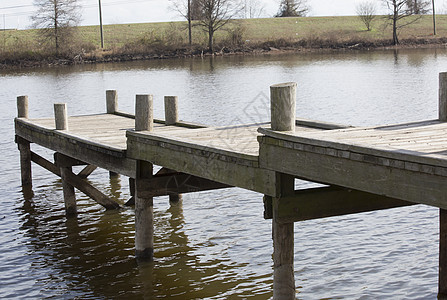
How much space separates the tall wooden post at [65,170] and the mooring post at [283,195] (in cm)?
633

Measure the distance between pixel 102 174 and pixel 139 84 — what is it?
2548 cm

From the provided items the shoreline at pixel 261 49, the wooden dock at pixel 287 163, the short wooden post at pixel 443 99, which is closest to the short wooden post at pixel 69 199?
the wooden dock at pixel 287 163

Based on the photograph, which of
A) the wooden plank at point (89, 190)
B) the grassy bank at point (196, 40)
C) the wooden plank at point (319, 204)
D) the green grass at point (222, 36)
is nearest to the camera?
the wooden plank at point (319, 204)

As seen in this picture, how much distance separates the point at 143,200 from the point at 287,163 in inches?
139

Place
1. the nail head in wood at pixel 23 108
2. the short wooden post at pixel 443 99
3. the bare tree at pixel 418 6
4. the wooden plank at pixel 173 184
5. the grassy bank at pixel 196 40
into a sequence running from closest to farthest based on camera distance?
the short wooden post at pixel 443 99 → the wooden plank at pixel 173 184 → the nail head in wood at pixel 23 108 → the grassy bank at pixel 196 40 → the bare tree at pixel 418 6

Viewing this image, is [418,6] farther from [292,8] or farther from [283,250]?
[283,250]

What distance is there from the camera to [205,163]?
8.60 meters

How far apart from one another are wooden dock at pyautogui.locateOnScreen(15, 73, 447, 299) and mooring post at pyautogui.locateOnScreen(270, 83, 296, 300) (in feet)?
0.04

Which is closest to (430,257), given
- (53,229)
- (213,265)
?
(213,265)

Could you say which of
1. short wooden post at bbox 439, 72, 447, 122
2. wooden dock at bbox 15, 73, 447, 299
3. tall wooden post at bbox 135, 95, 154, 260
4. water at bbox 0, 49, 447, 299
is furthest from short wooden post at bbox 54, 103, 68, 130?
short wooden post at bbox 439, 72, 447, 122

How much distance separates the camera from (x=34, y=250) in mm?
11578

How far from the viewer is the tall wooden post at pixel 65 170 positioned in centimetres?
1290

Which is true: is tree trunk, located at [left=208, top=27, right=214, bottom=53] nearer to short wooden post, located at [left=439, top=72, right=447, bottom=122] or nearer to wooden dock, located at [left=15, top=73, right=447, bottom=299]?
wooden dock, located at [left=15, top=73, right=447, bottom=299]

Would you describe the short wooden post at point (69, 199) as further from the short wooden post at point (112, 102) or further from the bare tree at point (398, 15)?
the bare tree at point (398, 15)
